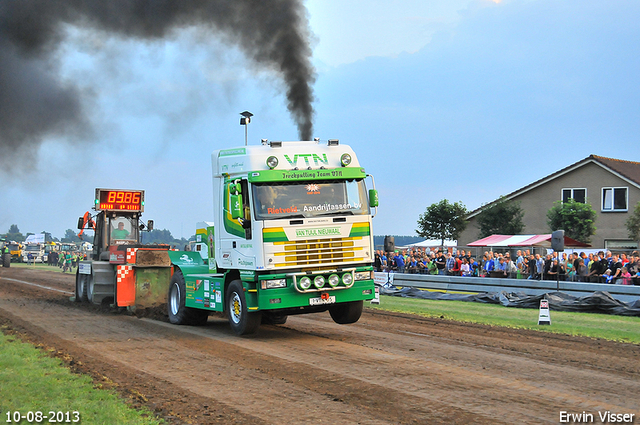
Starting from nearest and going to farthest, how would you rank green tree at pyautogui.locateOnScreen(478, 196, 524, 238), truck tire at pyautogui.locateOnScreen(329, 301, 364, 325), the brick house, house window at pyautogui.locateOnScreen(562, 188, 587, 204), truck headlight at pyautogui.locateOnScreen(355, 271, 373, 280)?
truck headlight at pyautogui.locateOnScreen(355, 271, 373, 280)
truck tire at pyautogui.locateOnScreen(329, 301, 364, 325)
the brick house
house window at pyautogui.locateOnScreen(562, 188, 587, 204)
green tree at pyautogui.locateOnScreen(478, 196, 524, 238)

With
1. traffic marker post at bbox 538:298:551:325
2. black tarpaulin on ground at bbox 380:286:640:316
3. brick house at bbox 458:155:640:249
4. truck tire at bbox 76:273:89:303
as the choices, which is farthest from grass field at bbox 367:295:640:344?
brick house at bbox 458:155:640:249

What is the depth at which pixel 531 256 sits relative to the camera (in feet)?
72.1

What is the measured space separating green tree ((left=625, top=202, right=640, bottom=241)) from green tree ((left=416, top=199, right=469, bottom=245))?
450 inches

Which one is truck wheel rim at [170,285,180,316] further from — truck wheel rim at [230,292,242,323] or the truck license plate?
the truck license plate

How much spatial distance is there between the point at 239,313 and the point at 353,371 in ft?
13.0

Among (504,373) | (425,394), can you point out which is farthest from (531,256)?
(425,394)

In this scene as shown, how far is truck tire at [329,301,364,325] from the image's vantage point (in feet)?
41.0

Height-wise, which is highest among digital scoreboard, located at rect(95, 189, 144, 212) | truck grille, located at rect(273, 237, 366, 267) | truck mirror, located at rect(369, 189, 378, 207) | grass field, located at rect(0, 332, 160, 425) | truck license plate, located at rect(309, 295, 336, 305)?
digital scoreboard, located at rect(95, 189, 144, 212)

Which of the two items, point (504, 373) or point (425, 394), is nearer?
point (425, 394)

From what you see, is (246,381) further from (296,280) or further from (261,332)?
(261,332)

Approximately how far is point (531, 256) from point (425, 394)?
16.2 meters

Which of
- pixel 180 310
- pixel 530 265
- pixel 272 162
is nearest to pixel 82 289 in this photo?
pixel 180 310

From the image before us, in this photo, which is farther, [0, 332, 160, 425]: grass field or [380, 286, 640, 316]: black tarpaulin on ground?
[380, 286, 640, 316]: black tarpaulin on ground

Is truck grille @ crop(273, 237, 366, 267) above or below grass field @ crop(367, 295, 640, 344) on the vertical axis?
above
